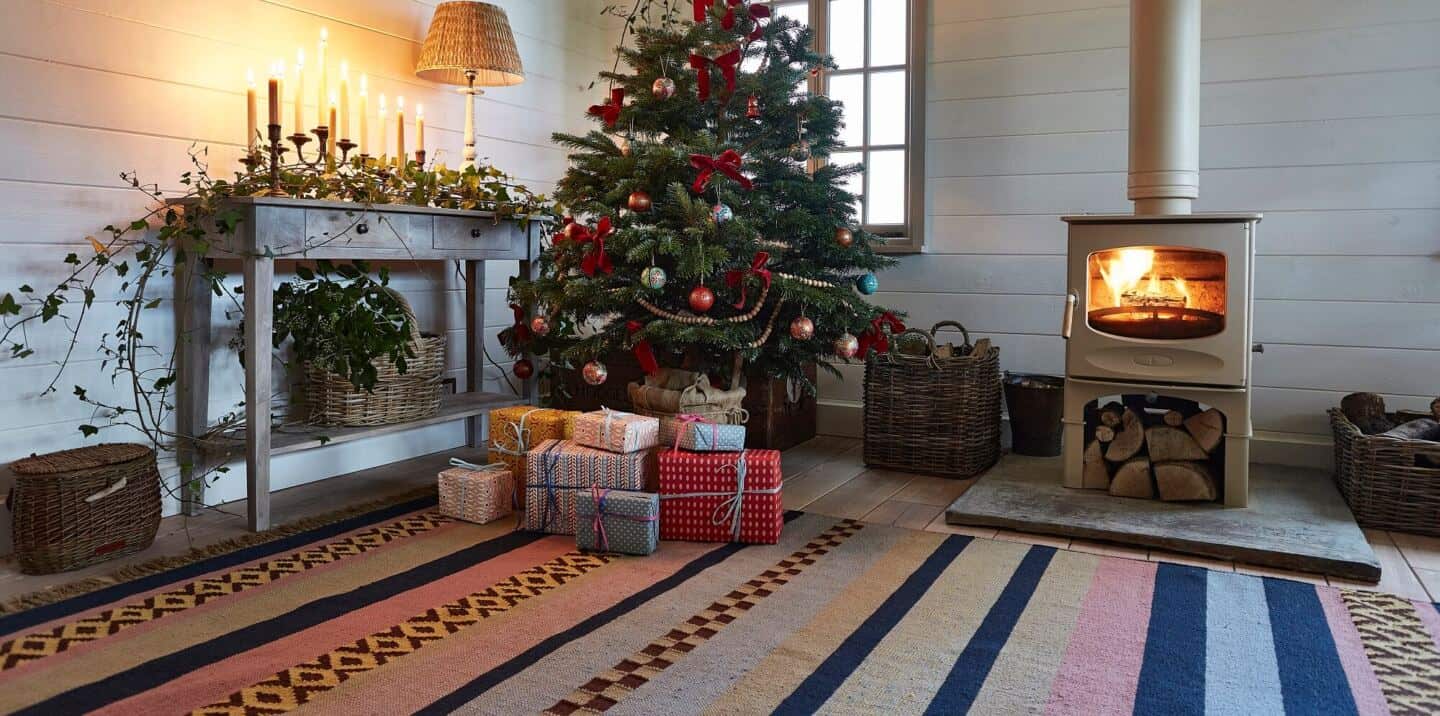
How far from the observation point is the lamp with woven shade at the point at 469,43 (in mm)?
3514

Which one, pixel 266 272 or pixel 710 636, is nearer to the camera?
pixel 710 636

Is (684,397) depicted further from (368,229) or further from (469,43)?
(469,43)

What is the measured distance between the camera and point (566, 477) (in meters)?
2.74

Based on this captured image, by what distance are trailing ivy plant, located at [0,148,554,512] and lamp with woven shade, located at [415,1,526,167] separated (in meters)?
0.62

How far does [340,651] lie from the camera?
196cm

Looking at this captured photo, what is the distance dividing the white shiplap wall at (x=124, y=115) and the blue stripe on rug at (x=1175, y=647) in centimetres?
249

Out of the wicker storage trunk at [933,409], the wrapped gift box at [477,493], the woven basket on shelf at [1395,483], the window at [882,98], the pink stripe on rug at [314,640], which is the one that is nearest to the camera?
the pink stripe on rug at [314,640]

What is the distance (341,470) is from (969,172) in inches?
98.2

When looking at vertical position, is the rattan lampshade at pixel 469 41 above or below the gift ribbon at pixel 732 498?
above

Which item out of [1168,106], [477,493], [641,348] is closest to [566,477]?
[477,493]

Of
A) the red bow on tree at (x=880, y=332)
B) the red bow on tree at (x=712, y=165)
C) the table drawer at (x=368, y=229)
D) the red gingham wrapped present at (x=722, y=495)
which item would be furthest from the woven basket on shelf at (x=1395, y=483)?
the table drawer at (x=368, y=229)

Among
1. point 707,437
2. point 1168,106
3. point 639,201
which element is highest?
point 1168,106

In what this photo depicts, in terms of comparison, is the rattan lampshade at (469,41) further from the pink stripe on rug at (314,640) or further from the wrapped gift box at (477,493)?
the pink stripe on rug at (314,640)

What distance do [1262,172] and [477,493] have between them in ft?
8.96
